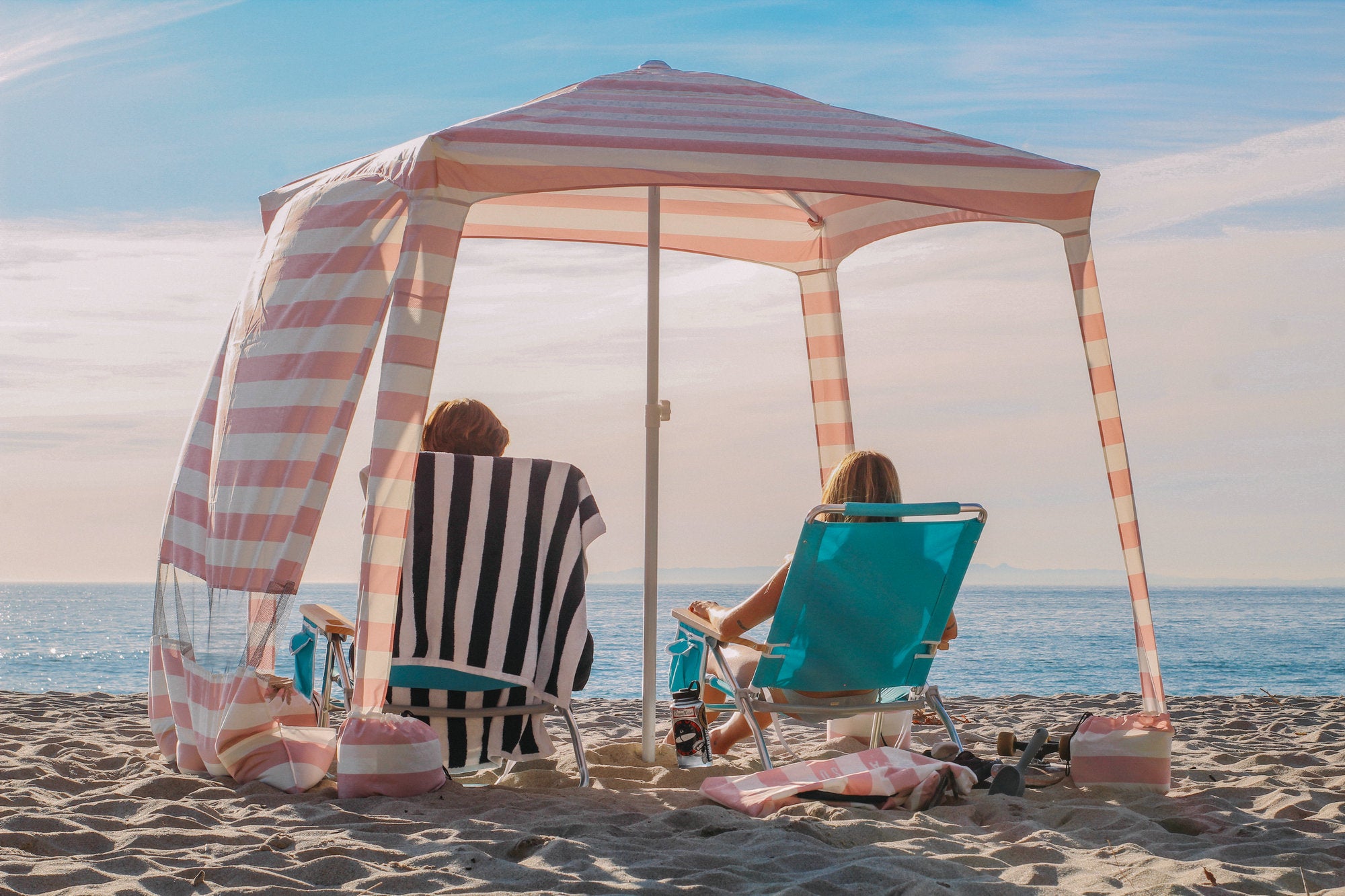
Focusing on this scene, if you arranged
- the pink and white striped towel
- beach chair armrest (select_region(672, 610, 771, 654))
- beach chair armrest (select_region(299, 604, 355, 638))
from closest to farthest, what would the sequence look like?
the pink and white striped towel
beach chair armrest (select_region(672, 610, 771, 654))
beach chair armrest (select_region(299, 604, 355, 638))

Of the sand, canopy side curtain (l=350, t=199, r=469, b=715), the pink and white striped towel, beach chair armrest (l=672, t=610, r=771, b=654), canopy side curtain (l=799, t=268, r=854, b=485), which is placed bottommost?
the sand

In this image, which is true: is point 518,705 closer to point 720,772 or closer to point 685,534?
point 720,772

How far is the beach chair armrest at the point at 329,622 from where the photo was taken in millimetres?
3482

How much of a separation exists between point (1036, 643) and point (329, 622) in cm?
1955

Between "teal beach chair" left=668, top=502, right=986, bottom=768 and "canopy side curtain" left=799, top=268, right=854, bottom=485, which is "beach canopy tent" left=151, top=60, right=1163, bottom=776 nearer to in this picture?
"teal beach chair" left=668, top=502, right=986, bottom=768

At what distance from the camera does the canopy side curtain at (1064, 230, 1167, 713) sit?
3469mm

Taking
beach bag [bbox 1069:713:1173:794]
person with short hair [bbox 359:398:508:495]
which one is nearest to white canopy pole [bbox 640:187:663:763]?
person with short hair [bbox 359:398:508:495]

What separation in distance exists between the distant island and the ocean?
0.68 metres

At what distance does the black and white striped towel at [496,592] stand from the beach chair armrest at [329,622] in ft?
1.30

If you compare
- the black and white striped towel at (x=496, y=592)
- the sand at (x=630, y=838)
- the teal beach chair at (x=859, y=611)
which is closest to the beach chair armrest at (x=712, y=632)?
the teal beach chair at (x=859, y=611)

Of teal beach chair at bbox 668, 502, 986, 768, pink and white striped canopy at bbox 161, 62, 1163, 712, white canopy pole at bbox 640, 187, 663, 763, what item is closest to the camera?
pink and white striped canopy at bbox 161, 62, 1163, 712

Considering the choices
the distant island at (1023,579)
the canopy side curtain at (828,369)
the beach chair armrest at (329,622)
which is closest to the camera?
the beach chair armrest at (329,622)

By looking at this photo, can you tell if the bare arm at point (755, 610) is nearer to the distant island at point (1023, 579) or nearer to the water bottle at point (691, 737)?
the water bottle at point (691, 737)

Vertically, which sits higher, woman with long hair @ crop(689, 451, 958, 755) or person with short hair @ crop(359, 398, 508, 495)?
person with short hair @ crop(359, 398, 508, 495)
